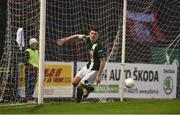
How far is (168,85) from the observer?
20.1 meters

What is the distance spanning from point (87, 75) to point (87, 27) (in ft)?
12.4

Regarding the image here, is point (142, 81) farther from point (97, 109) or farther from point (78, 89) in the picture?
point (97, 109)

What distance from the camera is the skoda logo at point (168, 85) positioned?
19900 mm

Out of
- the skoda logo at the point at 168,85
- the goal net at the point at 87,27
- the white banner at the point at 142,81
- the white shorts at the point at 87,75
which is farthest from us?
the skoda logo at the point at 168,85

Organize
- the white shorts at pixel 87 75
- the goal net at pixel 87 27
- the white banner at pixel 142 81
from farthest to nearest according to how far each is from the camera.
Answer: the white banner at pixel 142 81, the goal net at pixel 87 27, the white shorts at pixel 87 75

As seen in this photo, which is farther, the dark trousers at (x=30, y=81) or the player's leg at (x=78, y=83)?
the dark trousers at (x=30, y=81)

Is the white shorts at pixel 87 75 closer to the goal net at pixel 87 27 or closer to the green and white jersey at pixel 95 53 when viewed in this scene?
the green and white jersey at pixel 95 53

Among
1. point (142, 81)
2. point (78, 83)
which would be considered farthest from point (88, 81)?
point (142, 81)

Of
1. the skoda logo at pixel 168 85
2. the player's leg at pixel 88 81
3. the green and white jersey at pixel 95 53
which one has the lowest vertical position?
the skoda logo at pixel 168 85

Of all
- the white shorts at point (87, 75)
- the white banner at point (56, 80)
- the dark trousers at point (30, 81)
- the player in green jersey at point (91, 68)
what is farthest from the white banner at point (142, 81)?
the player in green jersey at point (91, 68)

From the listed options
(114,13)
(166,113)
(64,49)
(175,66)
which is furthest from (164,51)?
(166,113)

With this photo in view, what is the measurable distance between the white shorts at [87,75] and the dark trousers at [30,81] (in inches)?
57.8

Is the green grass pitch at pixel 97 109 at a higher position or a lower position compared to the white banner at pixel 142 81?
lower

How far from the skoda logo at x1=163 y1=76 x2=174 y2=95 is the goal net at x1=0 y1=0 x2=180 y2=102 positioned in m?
0.64
